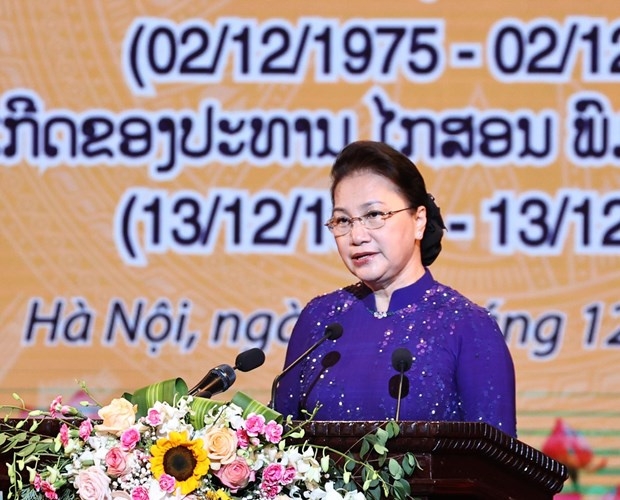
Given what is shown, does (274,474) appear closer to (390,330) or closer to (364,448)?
(364,448)

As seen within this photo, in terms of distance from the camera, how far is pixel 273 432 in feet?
6.03

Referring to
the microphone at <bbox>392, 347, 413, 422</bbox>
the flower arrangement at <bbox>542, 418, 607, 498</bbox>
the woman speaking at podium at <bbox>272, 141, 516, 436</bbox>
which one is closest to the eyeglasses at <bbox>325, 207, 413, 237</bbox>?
the woman speaking at podium at <bbox>272, 141, 516, 436</bbox>

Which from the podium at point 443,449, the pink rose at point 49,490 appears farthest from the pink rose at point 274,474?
the pink rose at point 49,490

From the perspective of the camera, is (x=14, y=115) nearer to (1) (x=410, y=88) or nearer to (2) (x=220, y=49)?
(2) (x=220, y=49)

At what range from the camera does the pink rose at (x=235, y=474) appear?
1.81m

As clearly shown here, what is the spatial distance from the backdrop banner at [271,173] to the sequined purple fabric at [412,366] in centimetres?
145

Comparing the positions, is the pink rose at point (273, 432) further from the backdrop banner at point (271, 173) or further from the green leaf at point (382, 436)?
the backdrop banner at point (271, 173)

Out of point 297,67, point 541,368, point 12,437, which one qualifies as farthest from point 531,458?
point 297,67

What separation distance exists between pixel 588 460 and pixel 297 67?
62.7 inches

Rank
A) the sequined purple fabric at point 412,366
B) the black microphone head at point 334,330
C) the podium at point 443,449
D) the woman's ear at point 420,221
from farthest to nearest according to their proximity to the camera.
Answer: the woman's ear at point 420,221 < the black microphone head at point 334,330 < the sequined purple fabric at point 412,366 < the podium at point 443,449

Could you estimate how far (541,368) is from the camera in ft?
13.4

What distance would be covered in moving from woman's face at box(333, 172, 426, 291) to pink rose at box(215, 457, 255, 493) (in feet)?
2.85

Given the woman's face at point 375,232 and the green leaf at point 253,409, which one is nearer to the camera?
the green leaf at point 253,409

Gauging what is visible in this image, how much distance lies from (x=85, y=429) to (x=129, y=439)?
82 mm
